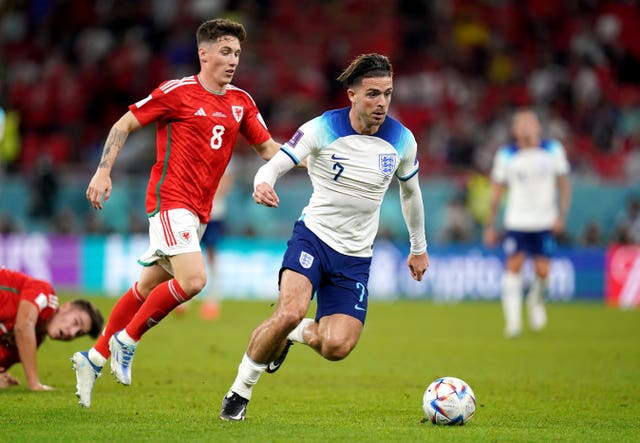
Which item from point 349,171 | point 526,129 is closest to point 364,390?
point 349,171

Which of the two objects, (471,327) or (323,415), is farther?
(471,327)

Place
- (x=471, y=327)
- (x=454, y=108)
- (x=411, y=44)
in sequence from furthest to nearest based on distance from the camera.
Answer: (x=411, y=44) < (x=454, y=108) < (x=471, y=327)

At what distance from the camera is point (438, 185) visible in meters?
22.3

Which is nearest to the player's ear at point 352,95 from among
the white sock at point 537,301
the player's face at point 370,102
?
the player's face at point 370,102

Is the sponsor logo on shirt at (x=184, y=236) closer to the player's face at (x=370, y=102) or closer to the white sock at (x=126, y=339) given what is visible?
the white sock at (x=126, y=339)

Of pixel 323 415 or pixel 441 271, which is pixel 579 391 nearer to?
pixel 323 415

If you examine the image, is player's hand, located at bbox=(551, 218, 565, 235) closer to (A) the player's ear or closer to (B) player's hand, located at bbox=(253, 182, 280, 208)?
(A) the player's ear

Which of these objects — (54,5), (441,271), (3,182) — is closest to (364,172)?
(441,271)

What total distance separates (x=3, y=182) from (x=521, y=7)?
13.7 m

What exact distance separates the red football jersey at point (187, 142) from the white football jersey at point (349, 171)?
858 mm

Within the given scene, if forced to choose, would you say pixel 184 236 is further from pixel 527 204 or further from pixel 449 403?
pixel 527 204

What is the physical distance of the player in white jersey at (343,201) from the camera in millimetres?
7484

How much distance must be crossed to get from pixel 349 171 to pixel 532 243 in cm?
758

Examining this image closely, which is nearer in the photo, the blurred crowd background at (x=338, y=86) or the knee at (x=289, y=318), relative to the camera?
the knee at (x=289, y=318)
